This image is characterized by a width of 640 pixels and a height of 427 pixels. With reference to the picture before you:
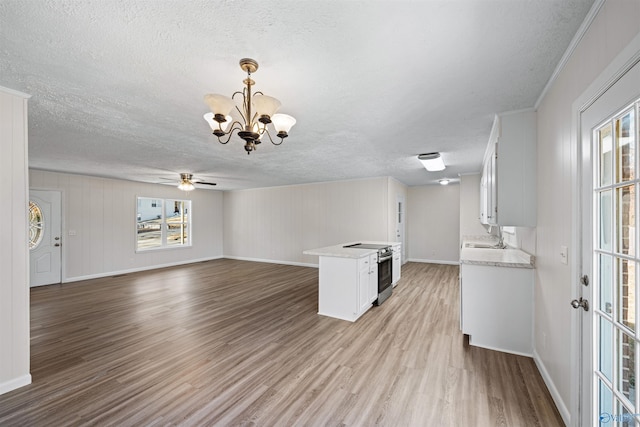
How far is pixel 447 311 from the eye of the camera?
3941 millimetres

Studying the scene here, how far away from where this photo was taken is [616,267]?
1.26 m

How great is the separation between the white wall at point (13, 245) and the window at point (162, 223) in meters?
5.47

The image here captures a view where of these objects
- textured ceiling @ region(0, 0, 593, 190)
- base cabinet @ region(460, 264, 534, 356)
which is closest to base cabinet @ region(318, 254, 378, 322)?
base cabinet @ region(460, 264, 534, 356)

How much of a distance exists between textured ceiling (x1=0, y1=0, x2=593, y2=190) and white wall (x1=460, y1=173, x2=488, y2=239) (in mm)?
3064

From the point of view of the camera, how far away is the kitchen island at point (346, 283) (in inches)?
143

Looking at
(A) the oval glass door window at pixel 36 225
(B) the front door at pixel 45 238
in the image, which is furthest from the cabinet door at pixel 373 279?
(A) the oval glass door window at pixel 36 225

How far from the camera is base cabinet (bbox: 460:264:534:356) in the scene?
264 centimetres

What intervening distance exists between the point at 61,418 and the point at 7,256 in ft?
4.43

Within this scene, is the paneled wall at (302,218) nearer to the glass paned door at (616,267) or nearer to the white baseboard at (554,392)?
the white baseboard at (554,392)

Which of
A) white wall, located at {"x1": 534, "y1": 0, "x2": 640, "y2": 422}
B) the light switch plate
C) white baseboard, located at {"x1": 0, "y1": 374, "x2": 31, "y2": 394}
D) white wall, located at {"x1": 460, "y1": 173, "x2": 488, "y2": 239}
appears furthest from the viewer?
white wall, located at {"x1": 460, "y1": 173, "x2": 488, "y2": 239}

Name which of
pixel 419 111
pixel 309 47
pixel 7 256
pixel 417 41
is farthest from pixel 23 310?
pixel 419 111

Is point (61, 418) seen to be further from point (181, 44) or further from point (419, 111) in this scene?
point (419, 111)

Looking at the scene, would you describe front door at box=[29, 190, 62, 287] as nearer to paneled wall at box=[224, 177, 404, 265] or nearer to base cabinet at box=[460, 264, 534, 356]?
paneled wall at box=[224, 177, 404, 265]

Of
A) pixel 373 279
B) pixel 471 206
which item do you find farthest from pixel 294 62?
pixel 471 206
